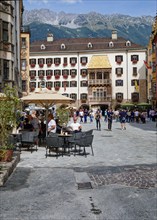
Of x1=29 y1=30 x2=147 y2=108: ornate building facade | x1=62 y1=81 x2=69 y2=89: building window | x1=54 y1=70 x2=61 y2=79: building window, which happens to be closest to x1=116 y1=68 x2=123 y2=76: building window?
x1=29 y1=30 x2=147 y2=108: ornate building facade

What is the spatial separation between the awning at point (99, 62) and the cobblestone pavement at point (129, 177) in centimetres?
6517

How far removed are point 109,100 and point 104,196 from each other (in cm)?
6801

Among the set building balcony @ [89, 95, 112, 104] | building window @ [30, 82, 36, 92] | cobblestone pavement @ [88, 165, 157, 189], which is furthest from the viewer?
building window @ [30, 82, 36, 92]

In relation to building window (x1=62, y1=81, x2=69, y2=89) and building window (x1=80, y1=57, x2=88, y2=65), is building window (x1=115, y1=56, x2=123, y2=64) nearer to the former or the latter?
building window (x1=80, y1=57, x2=88, y2=65)

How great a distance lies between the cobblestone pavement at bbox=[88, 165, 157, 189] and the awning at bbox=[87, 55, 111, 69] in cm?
6517

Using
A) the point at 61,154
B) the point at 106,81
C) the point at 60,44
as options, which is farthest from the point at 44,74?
the point at 61,154

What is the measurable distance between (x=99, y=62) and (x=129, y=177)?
223 ft

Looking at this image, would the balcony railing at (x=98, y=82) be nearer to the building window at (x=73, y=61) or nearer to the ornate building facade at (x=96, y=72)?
the ornate building facade at (x=96, y=72)

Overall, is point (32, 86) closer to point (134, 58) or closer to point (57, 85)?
point (57, 85)

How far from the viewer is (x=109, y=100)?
75812 mm

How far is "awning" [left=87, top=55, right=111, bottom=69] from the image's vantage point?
249 feet

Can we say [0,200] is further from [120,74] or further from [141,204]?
[120,74]

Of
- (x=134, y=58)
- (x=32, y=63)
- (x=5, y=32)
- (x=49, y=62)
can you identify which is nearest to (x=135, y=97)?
(x=134, y=58)

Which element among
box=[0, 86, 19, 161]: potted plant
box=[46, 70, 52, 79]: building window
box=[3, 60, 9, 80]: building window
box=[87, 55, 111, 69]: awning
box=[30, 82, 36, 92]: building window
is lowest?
box=[0, 86, 19, 161]: potted plant
